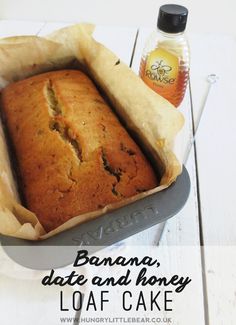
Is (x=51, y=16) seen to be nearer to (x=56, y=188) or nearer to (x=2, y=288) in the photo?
(x=56, y=188)

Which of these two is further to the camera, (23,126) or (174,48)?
(174,48)

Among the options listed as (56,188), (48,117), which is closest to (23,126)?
(48,117)

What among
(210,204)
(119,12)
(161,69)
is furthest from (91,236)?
(119,12)

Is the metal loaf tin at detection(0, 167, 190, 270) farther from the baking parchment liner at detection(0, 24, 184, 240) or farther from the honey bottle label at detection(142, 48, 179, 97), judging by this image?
the honey bottle label at detection(142, 48, 179, 97)

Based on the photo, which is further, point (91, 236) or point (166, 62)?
point (166, 62)

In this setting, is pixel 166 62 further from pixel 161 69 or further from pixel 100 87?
pixel 100 87

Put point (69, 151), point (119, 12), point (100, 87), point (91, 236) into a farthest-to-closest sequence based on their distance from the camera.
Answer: point (119, 12) → point (100, 87) → point (69, 151) → point (91, 236)

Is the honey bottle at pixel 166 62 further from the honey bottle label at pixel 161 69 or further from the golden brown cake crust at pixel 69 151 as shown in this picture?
the golden brown cake crust at pixel 69 151
